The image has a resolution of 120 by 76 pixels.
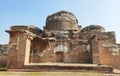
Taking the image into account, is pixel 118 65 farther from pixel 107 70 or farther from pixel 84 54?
pixel 107 70

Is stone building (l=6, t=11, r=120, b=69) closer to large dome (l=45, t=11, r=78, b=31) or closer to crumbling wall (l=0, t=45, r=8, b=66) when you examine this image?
large dome (l=45, t=11, r=78, b=31)

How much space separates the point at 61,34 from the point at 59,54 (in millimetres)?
2732

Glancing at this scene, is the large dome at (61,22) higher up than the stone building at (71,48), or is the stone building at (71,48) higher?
the large dome at (61,22)

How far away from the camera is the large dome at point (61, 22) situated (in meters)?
19.2

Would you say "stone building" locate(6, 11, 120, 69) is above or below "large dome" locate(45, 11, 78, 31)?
below

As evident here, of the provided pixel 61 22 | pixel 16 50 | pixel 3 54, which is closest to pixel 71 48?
pixel 61 22

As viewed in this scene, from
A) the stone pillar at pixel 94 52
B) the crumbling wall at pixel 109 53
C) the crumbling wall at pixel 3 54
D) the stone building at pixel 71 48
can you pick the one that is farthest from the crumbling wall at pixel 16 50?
the crumbling wall at pixel 3 54

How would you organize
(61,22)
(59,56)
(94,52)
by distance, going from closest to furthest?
(94,52) → (59,56) → (61,22)

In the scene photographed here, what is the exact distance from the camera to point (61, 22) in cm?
1933

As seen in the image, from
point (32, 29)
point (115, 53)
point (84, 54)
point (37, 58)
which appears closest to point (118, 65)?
point (115, 53)

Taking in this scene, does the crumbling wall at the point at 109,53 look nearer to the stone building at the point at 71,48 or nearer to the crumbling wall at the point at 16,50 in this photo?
the stone building at the point at 71,48

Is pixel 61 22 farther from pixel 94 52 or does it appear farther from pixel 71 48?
pixel 94 52

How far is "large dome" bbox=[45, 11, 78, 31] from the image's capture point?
1916 centimetres

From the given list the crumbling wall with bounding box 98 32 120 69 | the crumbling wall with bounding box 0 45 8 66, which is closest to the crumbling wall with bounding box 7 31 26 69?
the crumbling wall with bounding box 98 32 120 69
